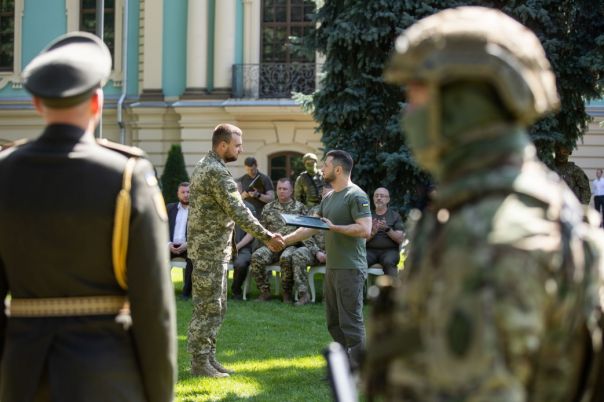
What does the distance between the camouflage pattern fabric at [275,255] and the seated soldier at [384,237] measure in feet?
3.64

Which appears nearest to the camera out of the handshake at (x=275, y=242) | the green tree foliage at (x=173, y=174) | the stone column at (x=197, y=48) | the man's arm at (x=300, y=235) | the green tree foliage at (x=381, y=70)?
the handshake at (x=275, y=242)

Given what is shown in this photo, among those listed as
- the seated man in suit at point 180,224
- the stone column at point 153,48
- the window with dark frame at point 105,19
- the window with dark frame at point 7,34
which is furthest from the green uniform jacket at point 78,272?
the window with dark frame at point 7,34

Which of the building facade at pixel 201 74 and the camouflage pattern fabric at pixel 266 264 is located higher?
the building facade at pixel 201 74

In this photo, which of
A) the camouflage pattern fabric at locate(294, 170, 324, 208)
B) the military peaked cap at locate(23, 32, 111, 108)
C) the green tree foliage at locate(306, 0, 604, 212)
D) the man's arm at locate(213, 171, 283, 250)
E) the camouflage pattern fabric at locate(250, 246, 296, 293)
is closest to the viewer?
the military peaked cap at locate(23, 32, 111, 108)

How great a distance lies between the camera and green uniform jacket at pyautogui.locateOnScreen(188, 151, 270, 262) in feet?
28.2

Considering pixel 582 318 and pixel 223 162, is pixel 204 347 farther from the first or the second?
pixel 582 318

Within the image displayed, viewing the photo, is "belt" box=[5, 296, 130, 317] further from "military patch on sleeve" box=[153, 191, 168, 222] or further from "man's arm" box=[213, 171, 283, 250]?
"man's arm" box=[213, 171, 283, 250]

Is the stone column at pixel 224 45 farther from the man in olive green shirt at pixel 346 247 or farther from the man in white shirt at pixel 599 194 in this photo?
the man in olive green shirt at pixel 346 247

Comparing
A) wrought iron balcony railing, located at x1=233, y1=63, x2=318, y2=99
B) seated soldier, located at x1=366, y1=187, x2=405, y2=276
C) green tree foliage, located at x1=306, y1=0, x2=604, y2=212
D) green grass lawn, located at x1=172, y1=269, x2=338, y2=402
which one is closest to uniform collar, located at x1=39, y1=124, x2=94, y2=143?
green grass lawn, located at x1=172, y1=269, x2=338, y2=402

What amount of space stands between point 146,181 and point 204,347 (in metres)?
5.15

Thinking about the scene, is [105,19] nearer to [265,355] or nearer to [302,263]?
[302,263]

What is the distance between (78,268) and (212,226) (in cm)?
470

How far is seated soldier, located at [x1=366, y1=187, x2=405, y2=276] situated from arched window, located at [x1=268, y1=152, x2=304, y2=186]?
46.3 ft

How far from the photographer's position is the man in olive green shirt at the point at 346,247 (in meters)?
8.77
